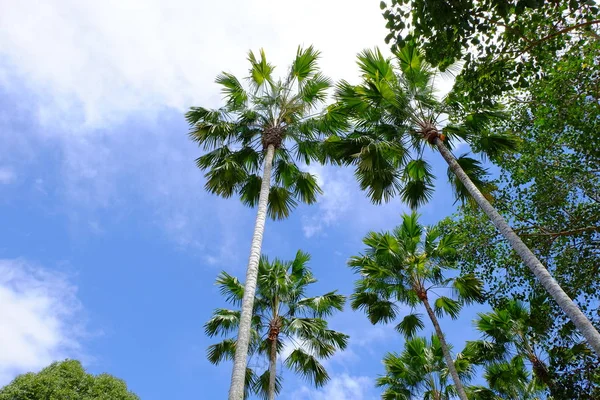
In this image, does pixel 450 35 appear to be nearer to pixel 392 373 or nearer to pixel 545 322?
pixel 545 322

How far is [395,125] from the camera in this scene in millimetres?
11828

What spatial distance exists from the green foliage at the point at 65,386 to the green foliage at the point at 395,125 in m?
15.1

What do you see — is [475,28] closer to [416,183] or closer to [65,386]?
[416,183]

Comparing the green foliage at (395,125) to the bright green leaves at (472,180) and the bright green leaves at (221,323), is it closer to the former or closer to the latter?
the bright green leaves at (472,180)

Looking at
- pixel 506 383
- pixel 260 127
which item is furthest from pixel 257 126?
pixel 506 383

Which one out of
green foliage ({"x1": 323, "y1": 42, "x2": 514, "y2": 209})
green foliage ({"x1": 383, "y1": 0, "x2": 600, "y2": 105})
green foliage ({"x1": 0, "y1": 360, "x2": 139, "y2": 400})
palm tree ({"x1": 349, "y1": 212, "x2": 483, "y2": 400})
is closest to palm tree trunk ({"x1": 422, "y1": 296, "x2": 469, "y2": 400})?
palm tree ({"x1": 349, "y1": 212, "x2": 483, "y2": 400})

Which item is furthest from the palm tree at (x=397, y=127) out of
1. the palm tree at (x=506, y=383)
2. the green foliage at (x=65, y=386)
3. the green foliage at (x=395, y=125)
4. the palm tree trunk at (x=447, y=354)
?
the green foliage at (x=65, y=386)

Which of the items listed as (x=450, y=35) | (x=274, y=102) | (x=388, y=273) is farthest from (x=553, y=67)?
(x=388, y=273)

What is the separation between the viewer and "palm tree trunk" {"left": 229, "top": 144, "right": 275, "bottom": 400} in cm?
704

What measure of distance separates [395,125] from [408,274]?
5416mm

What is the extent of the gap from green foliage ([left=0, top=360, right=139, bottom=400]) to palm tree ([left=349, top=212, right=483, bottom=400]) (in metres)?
12.1

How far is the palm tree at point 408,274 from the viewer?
46.3 ft

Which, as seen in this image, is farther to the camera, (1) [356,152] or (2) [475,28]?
(1) [356,152]

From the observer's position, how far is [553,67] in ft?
32.3
